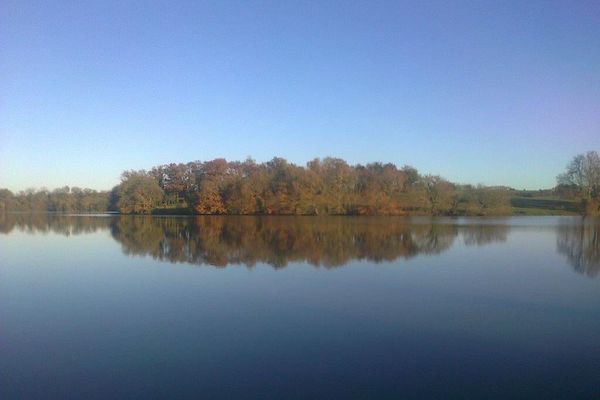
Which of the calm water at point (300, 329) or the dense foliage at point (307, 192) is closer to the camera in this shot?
the calm water at point (300, 329)

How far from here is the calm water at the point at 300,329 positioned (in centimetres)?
467

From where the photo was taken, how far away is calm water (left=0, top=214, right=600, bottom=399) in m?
4.67

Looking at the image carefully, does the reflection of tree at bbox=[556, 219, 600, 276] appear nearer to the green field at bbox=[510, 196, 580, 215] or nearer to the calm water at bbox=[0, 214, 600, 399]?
the calm water at bbox=[0, 214, 600, 399]

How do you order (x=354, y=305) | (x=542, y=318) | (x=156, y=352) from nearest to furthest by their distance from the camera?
(x=156, y=352)
(x=542, y=318)
(x=354, y=305)

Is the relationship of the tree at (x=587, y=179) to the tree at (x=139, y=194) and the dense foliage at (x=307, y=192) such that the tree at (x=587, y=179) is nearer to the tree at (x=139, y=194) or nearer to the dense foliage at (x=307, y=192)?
the dense foliage at (x=307, y=192)

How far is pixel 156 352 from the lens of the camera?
18.4 feet

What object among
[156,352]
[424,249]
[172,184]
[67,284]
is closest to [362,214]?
[172,184]

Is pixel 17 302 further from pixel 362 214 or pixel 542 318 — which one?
pixel 362 214

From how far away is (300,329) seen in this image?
21.5 feet

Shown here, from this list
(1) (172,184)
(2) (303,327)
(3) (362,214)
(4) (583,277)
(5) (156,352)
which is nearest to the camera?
(5) (156,352)

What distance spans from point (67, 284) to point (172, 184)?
58.1 m

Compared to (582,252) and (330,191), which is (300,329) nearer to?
(582,252)

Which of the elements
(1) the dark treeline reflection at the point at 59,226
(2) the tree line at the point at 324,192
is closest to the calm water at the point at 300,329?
(1) the dark treeline reflection at the point at 59,226

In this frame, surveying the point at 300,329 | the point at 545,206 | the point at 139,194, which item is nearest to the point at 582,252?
the point at 300,329
